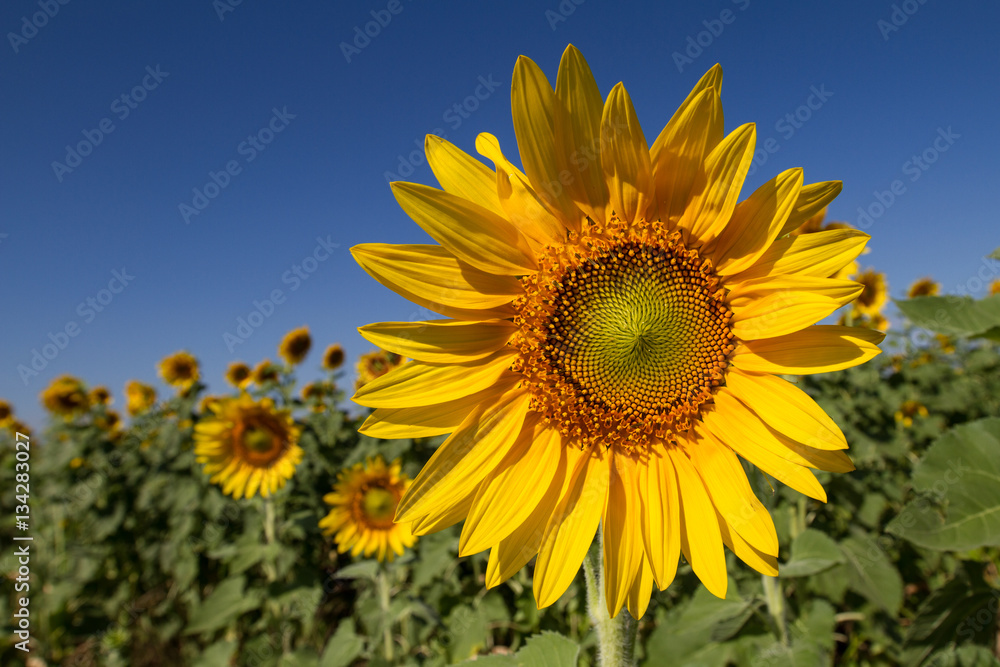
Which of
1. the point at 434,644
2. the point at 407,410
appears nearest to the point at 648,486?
the point at 407,410

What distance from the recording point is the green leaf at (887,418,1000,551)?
5.96 ft

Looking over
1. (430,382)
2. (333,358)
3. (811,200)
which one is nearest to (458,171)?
(430,382)

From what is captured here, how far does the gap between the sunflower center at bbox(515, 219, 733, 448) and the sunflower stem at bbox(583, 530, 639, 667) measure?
351mm

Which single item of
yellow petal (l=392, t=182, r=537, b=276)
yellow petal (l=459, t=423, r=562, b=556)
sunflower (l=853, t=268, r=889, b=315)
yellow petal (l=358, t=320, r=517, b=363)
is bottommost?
yellow petal (l=459, t=423, r=562, b=556)

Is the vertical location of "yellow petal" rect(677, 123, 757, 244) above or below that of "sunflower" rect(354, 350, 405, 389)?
above

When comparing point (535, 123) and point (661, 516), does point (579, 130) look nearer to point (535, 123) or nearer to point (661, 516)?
point (535, 123)

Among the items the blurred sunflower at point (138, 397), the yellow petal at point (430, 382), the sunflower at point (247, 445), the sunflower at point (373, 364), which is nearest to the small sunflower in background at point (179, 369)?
the blurred sunflower at point (138, 397)

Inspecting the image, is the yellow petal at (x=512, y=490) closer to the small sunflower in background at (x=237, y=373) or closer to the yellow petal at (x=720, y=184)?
the yellow petal at (x=720, y=184)

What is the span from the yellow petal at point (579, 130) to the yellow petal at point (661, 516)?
2.57 feet

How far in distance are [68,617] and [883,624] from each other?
Answer: 7534 mm

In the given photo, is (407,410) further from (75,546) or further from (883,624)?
(75,546)

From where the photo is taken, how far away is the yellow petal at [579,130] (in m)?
1.35

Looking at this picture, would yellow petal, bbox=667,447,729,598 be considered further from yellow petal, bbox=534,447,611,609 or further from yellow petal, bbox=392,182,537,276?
yellow petal, bbox=392,182,537,276

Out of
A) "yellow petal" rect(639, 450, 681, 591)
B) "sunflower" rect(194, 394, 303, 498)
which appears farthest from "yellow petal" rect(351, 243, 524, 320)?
"sunflower" rect(194, 394, 303, 498)
